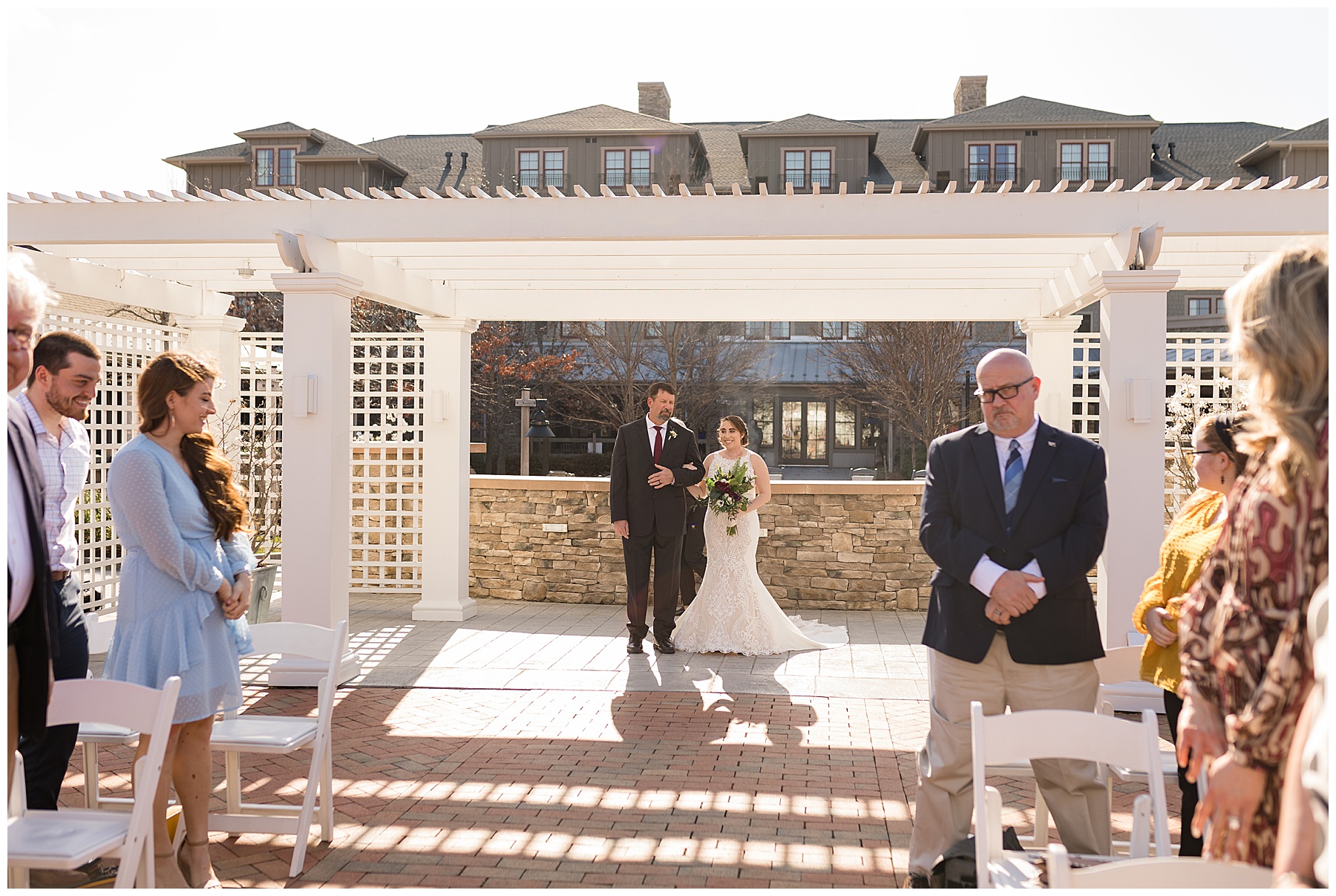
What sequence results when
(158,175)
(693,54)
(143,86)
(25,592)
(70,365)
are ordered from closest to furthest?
1. (25,592)
2. (70,365)
3. (693,54)
4. (143,86)
5. (158,175)

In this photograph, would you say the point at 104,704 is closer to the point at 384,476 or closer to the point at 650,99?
the point at 384,476

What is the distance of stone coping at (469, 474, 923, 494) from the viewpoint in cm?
1015

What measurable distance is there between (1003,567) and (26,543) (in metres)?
2.98

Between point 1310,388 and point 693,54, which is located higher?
point 693,54

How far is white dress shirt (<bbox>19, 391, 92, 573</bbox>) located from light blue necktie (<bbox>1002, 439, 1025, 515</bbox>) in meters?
3.74

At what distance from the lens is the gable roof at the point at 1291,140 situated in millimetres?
22469

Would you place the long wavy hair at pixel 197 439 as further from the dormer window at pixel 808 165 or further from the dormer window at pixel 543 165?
the dormer window at pixel 808 165

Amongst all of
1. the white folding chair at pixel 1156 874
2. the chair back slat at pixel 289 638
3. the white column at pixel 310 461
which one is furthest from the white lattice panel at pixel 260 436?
the white folding chair at pixel 1156 874

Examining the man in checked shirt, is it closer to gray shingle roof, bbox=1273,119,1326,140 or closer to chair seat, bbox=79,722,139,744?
chair seat, bbox=79,722,139,744

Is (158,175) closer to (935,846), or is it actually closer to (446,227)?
(446,227)

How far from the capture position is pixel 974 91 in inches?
1068

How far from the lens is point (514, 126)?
85.0 ft

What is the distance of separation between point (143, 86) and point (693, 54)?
139 inches

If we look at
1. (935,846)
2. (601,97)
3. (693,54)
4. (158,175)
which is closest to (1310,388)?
(935,846)
